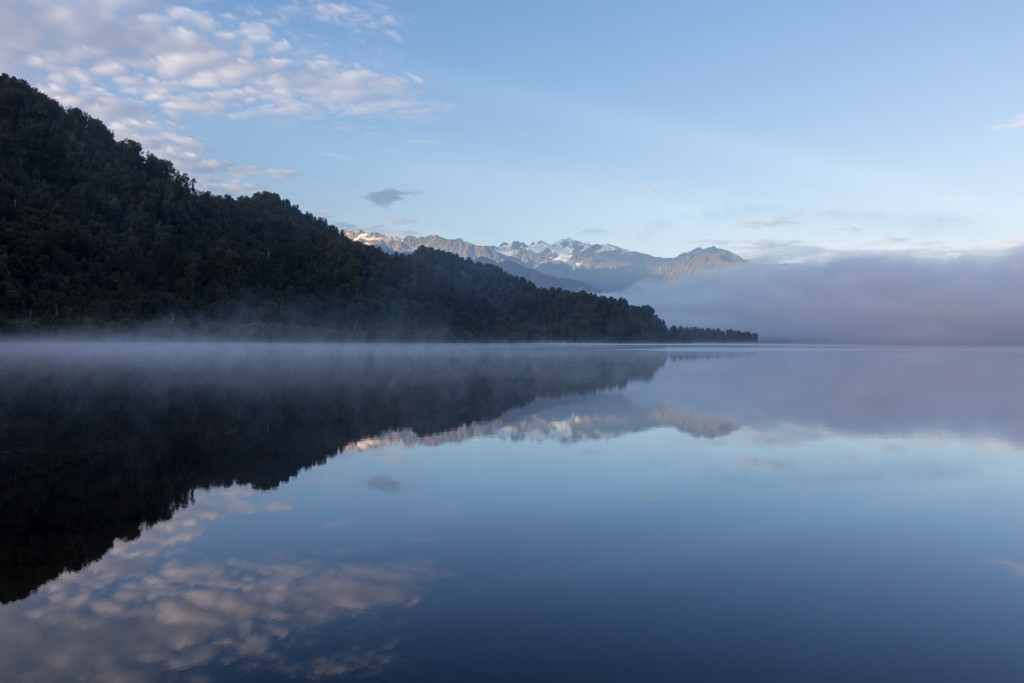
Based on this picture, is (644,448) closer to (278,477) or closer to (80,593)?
(278,477)

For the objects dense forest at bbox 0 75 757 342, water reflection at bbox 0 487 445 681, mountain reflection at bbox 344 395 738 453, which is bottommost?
water reflection at bbox 0 487 445 681

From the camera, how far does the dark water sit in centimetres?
691

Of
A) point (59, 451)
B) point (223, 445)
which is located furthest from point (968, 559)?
point (59, 451)

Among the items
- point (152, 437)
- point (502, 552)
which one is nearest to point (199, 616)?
point (502, 552)

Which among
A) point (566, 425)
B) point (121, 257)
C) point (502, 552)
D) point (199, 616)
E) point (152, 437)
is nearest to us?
point (199, 616)

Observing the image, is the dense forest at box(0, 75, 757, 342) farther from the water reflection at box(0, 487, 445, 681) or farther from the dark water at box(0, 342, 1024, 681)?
A: the water reflection at box(0, 487, 445, 681)

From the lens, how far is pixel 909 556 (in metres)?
10.2

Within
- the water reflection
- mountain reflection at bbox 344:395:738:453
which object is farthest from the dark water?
mountain reflection at bbox 344:395:738:453

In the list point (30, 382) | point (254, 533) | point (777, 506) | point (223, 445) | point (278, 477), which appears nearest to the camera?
point (254, 533)

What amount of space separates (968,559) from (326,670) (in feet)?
32.0

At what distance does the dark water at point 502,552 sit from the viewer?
22.7 feet

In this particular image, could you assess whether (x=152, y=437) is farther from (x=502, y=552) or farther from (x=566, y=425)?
(x=502, y=552)

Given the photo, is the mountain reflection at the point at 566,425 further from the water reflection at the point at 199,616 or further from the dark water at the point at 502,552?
the water reflection at the point at 199,616

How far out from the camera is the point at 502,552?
10.2 metres
